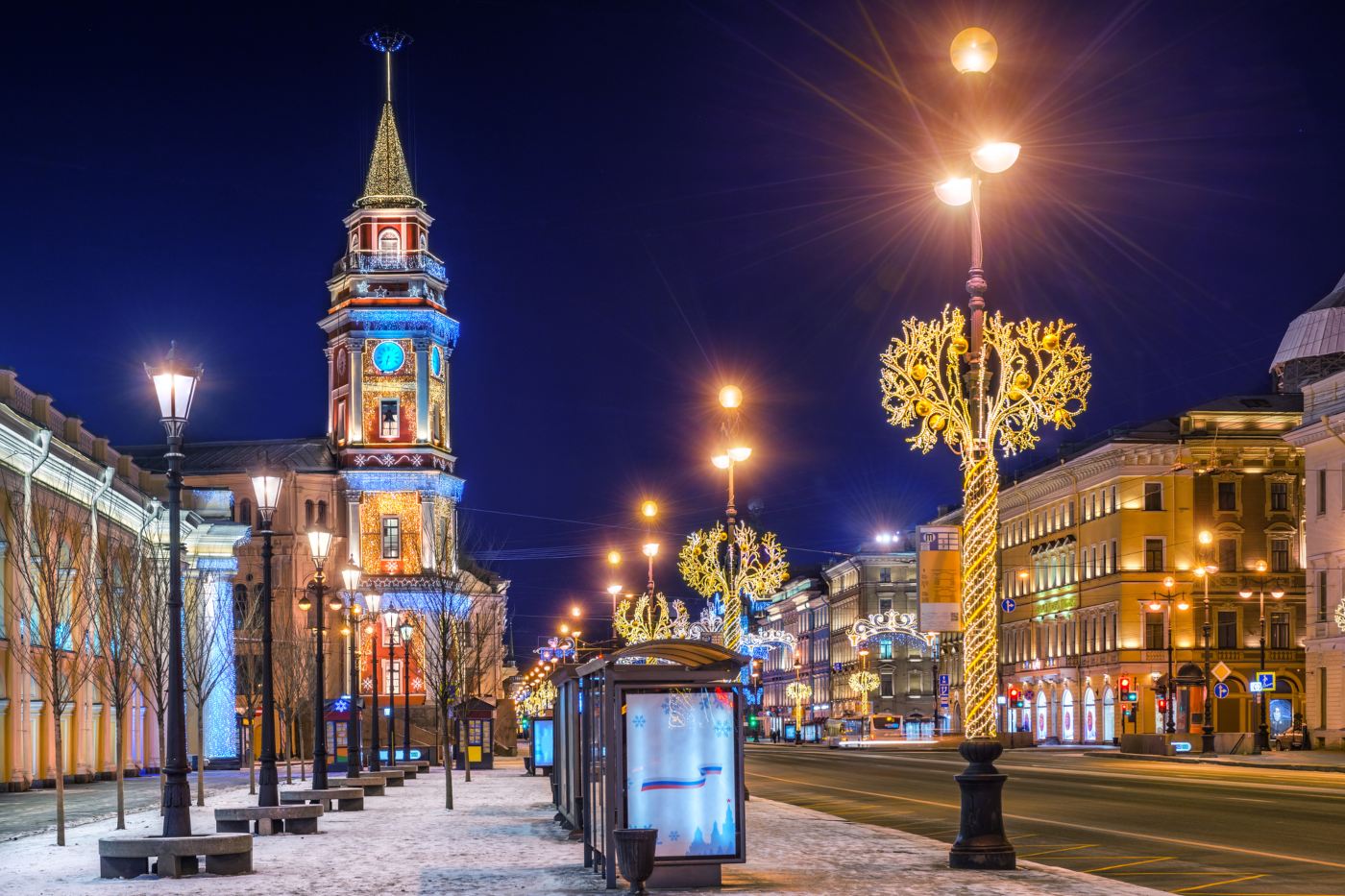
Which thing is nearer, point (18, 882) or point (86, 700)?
point (18, 882)

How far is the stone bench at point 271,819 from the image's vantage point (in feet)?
83.5

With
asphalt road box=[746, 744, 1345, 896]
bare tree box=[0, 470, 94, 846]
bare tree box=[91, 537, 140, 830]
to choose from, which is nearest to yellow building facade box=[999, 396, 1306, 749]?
asphalt road box=[746, 744, 1345, 896]

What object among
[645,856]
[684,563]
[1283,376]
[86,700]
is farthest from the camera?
[1283,376]

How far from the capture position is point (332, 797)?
3153 cm

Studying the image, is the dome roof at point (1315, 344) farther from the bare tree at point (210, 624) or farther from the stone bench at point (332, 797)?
the stone bench at point (332, 797)

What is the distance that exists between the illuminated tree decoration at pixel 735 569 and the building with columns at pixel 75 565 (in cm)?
1312

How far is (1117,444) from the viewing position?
96.4 metres

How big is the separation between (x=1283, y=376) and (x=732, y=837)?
91900 mm

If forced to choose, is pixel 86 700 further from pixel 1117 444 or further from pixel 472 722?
pixel 1117 444

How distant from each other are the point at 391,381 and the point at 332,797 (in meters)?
75.5

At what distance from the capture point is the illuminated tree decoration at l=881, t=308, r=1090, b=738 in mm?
20078

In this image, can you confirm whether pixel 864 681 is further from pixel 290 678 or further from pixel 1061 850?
pixel 1061 850

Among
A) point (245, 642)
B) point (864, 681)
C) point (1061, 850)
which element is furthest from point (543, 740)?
point (864, 681)

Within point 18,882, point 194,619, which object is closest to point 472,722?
point 194,619
